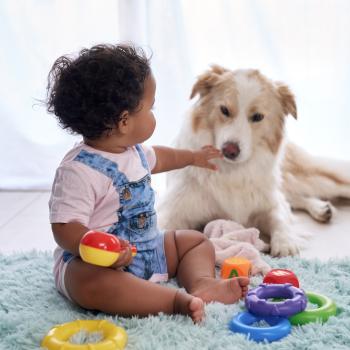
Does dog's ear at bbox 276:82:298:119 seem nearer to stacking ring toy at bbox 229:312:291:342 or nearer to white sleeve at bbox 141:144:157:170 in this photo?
white sleeve at bbox 141:144:157:170

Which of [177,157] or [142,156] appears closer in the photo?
[142,156]

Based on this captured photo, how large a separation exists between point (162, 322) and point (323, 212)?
1.51 meters

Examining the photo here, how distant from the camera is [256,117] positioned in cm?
250

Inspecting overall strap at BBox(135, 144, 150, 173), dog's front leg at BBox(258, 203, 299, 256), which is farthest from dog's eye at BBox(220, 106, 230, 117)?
overall strap at BBox(135, 144, 150, 173)

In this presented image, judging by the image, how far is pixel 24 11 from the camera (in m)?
3.36

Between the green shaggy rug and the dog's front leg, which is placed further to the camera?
the dog's front leg

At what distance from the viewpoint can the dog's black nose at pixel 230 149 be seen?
2.43 meters

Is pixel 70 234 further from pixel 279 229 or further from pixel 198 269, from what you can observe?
pixel 279 229

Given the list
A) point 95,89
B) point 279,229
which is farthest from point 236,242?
point 95,89

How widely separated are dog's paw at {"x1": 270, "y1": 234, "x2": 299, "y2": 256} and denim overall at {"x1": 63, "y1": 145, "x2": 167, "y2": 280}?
24.4 inches

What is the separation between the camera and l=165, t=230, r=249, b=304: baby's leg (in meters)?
1.71

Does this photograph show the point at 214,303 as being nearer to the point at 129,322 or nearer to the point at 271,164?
the point at 129,322

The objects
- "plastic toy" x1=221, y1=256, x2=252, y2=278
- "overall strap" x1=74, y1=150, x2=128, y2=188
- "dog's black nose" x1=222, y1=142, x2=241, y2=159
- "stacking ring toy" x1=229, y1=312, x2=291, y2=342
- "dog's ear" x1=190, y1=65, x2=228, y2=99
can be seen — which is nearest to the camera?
"stacking ring toy" x1=229, y1=312, x2=291, y2=342

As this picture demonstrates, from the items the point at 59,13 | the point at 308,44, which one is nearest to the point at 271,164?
the point at 308,44
